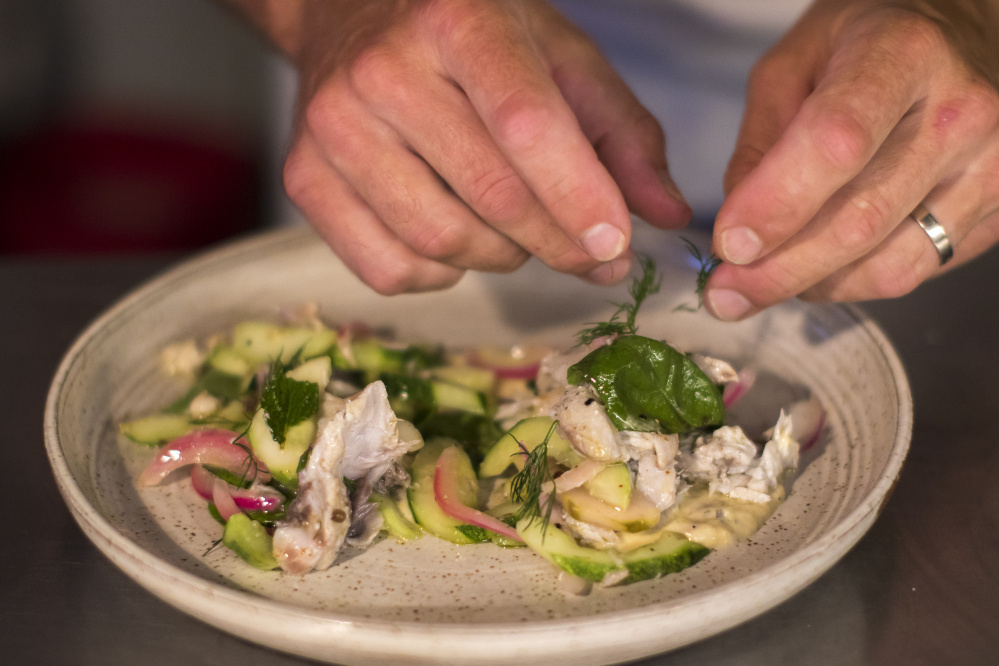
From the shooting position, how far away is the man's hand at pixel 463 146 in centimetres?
139

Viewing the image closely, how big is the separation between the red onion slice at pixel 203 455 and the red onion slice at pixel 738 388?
969mm

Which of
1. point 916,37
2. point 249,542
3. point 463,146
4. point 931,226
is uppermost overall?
point 916,37

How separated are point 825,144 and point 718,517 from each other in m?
0.64

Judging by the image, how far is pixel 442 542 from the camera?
1.46 meters

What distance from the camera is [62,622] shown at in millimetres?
1448

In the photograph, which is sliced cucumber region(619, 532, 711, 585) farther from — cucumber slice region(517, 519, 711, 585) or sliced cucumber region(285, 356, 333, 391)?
sliced cucumber region(285, 356, 333, 391)

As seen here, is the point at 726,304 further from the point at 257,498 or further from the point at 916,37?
the point at 257,498

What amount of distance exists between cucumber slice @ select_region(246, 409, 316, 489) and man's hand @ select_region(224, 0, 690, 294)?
42 cm

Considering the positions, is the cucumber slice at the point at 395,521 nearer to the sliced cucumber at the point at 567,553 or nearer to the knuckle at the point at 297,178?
the sliced cucumber at the point at 567,553

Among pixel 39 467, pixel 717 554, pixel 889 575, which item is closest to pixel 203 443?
pixel 39 467

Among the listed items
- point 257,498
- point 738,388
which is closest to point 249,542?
point 257,498

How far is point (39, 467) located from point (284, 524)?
2.77 feet

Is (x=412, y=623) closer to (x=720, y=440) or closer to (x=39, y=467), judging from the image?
(x=720, y=440)

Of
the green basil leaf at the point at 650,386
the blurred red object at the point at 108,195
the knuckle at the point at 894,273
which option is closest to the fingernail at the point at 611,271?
the green basil leaf at the point at 650,386
